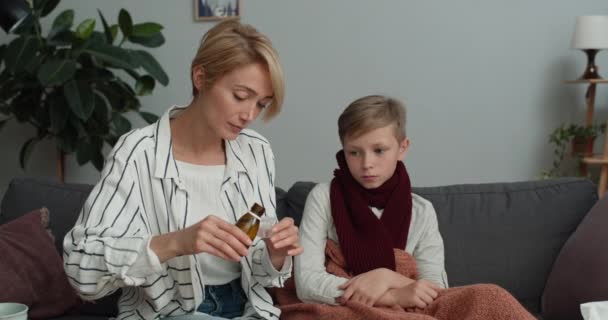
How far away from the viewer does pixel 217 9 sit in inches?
161

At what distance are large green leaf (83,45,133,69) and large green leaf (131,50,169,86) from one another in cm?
10

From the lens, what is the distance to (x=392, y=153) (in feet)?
6.85

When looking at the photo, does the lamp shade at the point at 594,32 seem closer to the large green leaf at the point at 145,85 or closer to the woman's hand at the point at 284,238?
the large green leaf at the point at 145,85

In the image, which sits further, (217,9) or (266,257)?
(217,9)

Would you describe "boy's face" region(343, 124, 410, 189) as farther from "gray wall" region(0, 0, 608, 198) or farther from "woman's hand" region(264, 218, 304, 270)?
"gray wall" region(0, 0, 608, 198)

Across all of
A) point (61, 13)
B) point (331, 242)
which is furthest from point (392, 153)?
point (61, 13)

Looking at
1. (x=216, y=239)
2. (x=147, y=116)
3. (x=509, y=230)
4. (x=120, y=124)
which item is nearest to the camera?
(x=216, y=239)

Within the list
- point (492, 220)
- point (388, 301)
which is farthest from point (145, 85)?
point (388, 301)

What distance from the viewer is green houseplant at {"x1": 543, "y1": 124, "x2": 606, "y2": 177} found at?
3.71 metres

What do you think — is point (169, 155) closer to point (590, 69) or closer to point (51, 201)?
point (51, 201)

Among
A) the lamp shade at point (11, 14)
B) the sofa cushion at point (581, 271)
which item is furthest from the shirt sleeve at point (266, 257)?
the lamp shade at point (11, 14)

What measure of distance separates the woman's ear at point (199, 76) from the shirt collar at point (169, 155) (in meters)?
0.14

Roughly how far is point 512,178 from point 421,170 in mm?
500

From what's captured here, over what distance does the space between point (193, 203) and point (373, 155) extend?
1.80 ft
